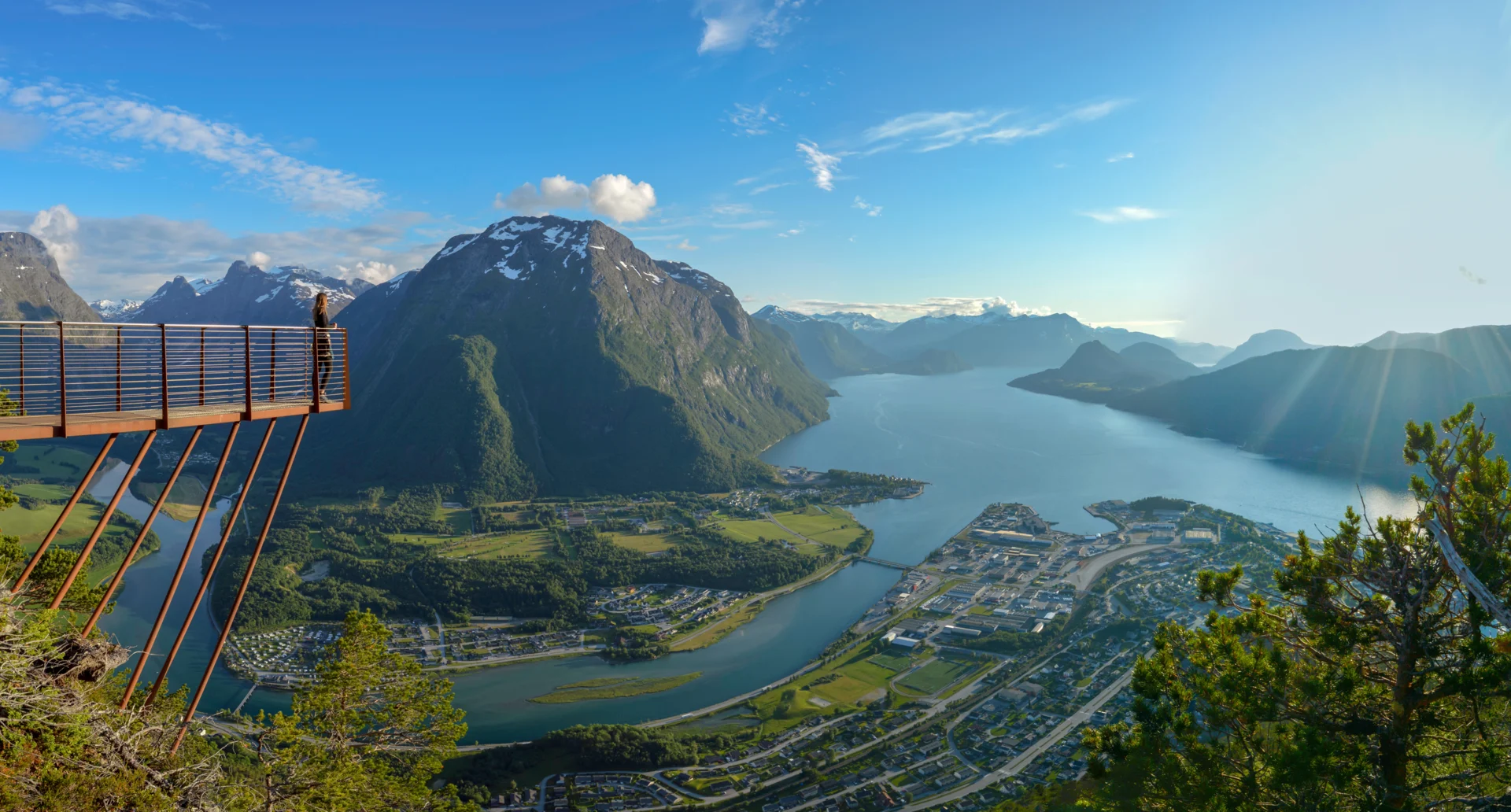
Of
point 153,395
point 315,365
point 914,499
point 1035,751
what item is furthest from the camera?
point 914,499

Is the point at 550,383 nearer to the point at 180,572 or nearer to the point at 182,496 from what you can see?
the point at 182,496

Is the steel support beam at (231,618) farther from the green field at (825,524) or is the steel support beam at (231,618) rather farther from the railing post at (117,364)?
the green field at (825,524)

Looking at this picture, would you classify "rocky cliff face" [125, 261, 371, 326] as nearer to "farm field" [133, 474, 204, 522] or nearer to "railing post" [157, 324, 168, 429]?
"farm field" [133, 474, 204, 522]

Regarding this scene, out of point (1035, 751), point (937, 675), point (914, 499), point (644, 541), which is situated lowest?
point (1035, 751)

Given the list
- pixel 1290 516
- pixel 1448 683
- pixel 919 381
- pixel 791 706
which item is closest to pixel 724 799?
pixel 791 706

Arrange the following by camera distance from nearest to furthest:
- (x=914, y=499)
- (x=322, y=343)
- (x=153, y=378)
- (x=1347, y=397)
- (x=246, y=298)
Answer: (x=153, y=378) < (x=322, y=343) < (x=914, y=499) < (x=1347, y=397) < (x=246, y=298)

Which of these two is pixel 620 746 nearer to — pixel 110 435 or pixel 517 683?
pixel 517 683

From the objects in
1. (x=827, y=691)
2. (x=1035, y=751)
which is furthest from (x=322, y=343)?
(x=827, y=691)

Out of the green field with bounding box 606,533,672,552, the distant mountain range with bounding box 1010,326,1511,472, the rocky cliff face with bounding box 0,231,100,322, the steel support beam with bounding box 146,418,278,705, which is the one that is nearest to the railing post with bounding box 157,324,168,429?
the steel support beam with bounding box 146,418,278,705

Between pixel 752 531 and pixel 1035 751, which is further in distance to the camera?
pixel 752 531
